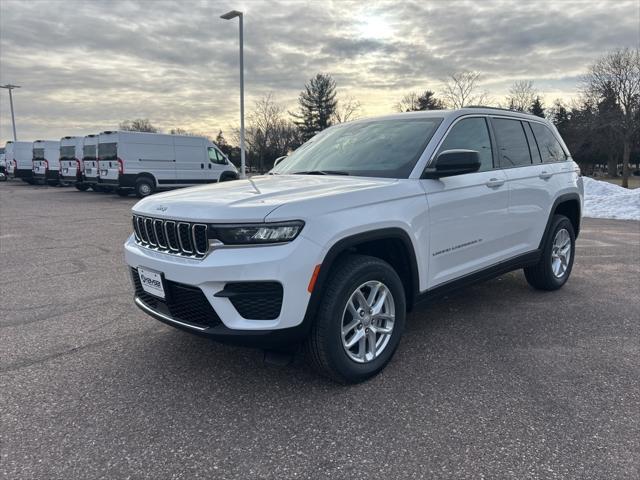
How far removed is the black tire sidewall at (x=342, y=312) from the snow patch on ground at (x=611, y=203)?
40.4 ft

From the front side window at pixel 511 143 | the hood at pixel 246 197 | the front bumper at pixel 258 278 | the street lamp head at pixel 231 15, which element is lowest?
the front bumper at pixel 258 278

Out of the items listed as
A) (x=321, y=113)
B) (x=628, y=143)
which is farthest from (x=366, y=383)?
(x=321, y=113)

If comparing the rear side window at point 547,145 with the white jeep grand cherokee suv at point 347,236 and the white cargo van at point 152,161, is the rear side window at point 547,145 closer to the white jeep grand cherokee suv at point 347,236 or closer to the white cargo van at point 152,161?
the white jeep grand cherokee suv at point 347,236

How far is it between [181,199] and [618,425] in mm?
2891

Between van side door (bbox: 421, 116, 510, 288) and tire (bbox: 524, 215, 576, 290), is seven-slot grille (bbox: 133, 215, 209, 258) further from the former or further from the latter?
tire (bbox: 524, 215, 576, 290)

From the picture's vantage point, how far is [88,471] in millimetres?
2293

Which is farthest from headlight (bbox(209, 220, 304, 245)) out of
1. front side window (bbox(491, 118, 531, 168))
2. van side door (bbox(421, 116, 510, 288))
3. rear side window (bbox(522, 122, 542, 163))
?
rear side window (bbox(522, 122, 542, 163))

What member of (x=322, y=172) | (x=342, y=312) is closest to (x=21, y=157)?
(x=322, y=172)

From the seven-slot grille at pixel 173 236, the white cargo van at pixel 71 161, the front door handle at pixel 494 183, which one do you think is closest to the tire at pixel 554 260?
the front door handle at pixel 494 183

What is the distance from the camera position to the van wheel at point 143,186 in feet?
57.6

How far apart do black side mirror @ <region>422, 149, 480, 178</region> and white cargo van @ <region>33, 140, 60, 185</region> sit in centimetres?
2483

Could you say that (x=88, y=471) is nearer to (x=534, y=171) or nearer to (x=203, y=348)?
(x=203, y=348)

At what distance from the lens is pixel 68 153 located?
20641 mm

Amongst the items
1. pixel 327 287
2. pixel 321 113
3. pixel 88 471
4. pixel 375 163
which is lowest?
pixel 88 471
